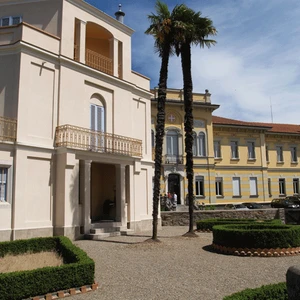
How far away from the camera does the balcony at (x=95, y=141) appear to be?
15885mm

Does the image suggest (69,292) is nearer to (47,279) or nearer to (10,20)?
(47,279)

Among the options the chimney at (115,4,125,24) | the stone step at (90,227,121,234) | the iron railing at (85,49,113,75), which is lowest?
the stone step at (90,227,121,234)

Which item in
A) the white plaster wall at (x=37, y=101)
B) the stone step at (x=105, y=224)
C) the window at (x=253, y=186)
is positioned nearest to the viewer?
the white plaster wall at (x=37, y=101)

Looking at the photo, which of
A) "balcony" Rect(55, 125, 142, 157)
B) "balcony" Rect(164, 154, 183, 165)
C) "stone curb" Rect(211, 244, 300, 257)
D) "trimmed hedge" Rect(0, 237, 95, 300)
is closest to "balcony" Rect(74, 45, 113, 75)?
"balcony" Rect(55, 125, 142, 157)

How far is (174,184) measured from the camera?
108ft

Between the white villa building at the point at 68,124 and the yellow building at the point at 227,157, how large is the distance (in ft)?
39.4

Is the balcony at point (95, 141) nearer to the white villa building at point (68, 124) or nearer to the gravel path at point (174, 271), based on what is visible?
the white villa building at point (68, 124)

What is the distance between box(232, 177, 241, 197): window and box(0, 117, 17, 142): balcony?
26787 millimetres

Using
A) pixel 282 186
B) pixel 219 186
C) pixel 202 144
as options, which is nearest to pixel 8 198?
pixel 202 144

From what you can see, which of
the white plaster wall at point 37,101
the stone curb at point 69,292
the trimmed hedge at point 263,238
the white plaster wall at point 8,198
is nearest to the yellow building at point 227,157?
the white plaster wall at point 37,101

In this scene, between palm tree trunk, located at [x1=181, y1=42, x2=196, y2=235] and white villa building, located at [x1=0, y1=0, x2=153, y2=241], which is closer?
white villa building, located at [x1=0, y1=0, x2=153, y2=241]

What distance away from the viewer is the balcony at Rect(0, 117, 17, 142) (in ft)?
46.5

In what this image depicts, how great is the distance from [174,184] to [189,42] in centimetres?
1771

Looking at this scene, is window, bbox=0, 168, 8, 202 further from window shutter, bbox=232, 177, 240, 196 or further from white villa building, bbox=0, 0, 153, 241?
window shutter, bbox=232, 177, 240, 196
